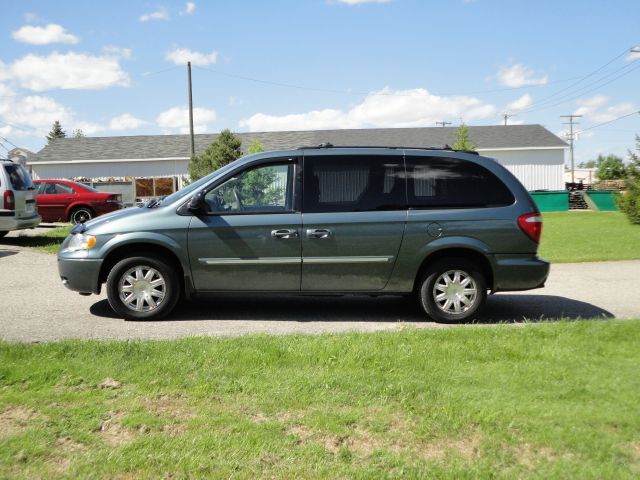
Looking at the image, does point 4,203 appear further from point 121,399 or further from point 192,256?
point 121,399

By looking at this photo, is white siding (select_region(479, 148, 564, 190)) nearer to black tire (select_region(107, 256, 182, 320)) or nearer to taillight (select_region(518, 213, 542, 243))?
taillight (select_region(518, 213, 542, 243))

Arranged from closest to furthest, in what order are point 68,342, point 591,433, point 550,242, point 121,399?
point 591,433
point 121,399
point 68,342
point 550,242

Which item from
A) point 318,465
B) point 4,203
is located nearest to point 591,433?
point 318,465

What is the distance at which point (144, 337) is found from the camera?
609cm

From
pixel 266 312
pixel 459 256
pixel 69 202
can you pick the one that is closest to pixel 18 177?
pixel 69 202

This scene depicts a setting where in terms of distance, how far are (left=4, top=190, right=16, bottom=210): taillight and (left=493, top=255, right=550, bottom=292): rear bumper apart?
38.1ft

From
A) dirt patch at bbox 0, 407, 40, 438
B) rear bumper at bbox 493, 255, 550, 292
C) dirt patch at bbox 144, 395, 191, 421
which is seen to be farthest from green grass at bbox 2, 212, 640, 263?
dirt patch at bbox 0, 407, 40, 438

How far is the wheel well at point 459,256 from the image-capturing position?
693 centimetres

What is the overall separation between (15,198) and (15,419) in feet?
38.8

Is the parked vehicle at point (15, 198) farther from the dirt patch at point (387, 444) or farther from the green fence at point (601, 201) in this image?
the green fence at point (601, 201)

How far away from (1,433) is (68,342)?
193cm

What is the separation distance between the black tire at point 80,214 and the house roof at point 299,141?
86.7ft

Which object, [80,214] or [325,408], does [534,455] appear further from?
[80,214]

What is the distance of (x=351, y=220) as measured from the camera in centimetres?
680
